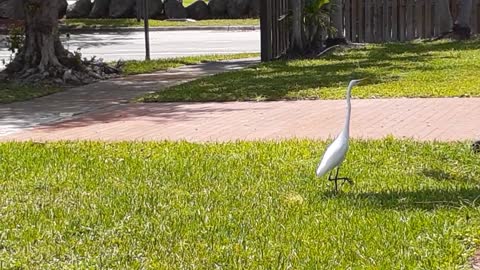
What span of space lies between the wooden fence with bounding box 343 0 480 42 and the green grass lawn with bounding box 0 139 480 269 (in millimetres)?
13767

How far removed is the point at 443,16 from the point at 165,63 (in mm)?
6681

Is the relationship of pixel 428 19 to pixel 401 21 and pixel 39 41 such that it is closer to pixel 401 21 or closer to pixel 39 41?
pixel 401 21

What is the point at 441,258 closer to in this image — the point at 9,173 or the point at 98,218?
the point at 98,218

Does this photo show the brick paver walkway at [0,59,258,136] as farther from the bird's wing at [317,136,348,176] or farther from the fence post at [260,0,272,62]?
the bird's wing at [317,136,348,176]

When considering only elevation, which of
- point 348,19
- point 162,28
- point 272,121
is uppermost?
point 348,19

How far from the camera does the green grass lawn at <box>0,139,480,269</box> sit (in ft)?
17.3

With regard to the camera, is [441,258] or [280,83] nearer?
[441,258]

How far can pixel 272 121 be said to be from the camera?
10.6 m

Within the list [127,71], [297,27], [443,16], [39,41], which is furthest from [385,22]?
[39,41]

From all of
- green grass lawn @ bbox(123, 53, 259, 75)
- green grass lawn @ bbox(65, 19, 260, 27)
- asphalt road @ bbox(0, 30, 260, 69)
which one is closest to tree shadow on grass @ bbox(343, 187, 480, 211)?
green grass lawn @ bbox(123, 53, 259, 75)

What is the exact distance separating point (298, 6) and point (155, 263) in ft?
46.7

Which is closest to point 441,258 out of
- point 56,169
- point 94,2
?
point 56,169

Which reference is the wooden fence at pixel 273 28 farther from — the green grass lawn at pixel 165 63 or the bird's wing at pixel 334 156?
the bird's wing at pixel 334 156

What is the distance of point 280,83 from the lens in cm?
1402
